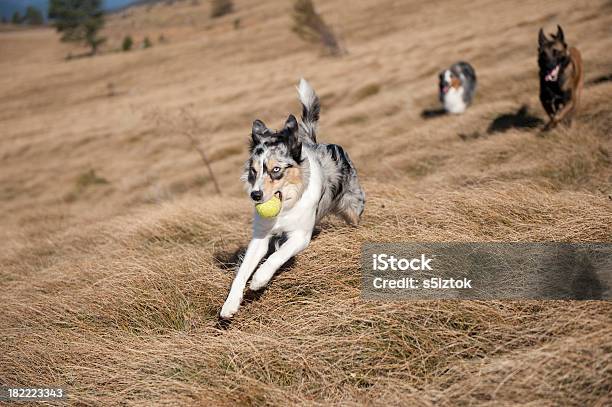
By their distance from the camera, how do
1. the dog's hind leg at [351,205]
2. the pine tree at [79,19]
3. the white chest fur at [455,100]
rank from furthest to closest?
1. the pine tree at [79,19]
2. the white chest fur at [455,100]
3. the dog's hind leg at [351,205]

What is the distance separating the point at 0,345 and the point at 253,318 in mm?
2178

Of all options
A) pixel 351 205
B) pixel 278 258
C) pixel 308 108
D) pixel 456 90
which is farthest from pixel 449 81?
pixel 278 258

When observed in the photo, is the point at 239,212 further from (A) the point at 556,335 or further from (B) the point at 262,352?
(A) the point at 556,335

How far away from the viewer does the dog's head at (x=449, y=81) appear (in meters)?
13.9

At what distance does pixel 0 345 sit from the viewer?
422 cm

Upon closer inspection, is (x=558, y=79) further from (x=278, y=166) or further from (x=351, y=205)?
(x=278, y=166)

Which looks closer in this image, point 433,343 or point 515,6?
point 433,343

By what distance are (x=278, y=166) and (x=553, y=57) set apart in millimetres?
7403

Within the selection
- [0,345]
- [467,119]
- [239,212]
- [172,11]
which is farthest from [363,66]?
[172,11]

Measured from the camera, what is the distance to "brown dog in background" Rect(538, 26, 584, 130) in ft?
29.7

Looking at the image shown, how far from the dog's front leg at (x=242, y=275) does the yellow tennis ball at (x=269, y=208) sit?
0.31 meters

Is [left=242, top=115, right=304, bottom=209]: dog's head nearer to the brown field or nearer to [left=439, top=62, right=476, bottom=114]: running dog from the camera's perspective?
the brown field

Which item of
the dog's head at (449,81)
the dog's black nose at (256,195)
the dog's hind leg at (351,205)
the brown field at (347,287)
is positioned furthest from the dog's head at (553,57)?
the dog's black nose at (256,195)

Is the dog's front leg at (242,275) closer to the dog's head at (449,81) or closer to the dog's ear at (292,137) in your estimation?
the dog's ear at (292,137)
